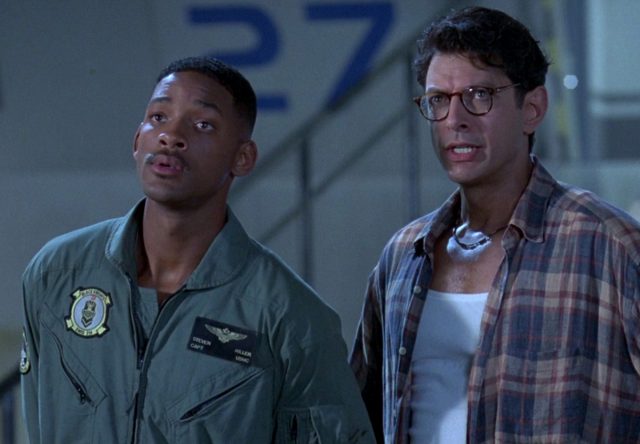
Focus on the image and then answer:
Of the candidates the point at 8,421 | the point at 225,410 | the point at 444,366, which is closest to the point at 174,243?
the point at 225,410

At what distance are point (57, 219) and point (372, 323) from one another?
2.57 meters

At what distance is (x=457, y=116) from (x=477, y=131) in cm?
4

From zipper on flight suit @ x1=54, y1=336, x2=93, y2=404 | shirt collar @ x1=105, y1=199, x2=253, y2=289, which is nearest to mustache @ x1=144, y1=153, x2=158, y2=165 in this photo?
shirt collar @ x1=105, y1=199, x2=253, y2=289

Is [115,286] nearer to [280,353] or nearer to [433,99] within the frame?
[280,353]

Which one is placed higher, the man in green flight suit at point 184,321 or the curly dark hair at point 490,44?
the curly dark hair at point 490,44

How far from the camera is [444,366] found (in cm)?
185

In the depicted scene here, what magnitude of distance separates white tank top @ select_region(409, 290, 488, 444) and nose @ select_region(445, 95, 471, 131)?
28 cm

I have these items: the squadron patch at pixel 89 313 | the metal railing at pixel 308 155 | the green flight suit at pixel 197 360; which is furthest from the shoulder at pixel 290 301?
the metal railing at pixel 308 155

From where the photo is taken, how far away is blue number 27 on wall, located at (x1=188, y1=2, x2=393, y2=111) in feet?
14.1

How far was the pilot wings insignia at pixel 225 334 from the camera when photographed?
1.63 metres

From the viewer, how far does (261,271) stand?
1.69m

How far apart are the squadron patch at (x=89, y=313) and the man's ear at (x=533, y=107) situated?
2.45 ft

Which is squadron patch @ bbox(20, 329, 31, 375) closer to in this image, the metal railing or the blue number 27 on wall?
the metal railing

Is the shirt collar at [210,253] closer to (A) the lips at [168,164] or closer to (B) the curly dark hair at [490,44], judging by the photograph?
(A) the lips at [168,164]
